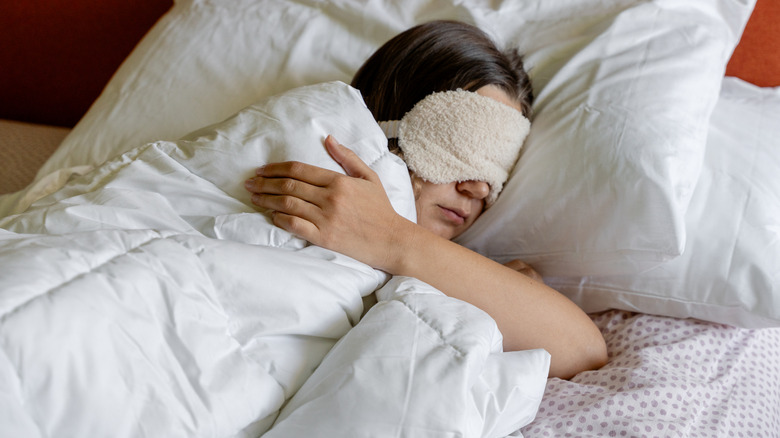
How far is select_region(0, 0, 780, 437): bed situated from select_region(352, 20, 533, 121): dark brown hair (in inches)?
3.6

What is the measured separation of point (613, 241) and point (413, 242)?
1.05 ft

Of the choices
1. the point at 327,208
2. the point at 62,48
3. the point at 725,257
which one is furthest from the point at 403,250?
the point at 62,48

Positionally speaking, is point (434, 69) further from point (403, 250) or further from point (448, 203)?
point (403, 250)

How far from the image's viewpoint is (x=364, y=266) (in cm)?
83

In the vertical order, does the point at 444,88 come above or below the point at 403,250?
above

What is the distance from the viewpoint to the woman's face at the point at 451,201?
1020 mm

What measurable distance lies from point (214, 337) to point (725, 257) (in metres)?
0.76

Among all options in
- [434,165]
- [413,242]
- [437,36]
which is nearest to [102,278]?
[413,242]

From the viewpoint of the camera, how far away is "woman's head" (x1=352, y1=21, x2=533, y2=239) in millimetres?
1010

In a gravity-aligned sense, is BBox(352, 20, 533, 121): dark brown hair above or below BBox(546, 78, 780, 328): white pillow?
above

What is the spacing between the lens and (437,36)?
3.54ft

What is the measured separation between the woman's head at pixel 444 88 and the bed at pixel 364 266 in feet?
0.18

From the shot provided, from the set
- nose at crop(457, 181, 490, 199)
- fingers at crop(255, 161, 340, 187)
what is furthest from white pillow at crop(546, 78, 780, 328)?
fingers at crop(255, 161, 340, 187)

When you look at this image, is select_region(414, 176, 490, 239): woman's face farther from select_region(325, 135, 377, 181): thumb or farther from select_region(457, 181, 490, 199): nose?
select_region(325, 135, 377, 181): thumb
